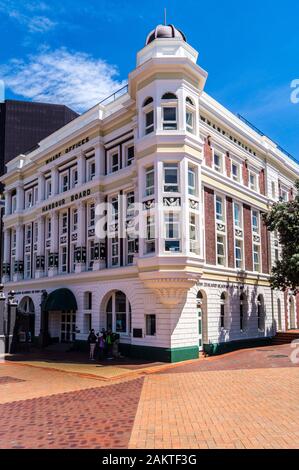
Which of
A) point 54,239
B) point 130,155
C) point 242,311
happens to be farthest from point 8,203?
point 242,311

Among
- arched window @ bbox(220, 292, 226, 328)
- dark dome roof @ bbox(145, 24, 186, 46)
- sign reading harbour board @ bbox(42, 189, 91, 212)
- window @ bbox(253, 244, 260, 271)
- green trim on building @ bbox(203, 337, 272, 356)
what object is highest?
dark dome roof @ bbox(145, 24, 186, 46)

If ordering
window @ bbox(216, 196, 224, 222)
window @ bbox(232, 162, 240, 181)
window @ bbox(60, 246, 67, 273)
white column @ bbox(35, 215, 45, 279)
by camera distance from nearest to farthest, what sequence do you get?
window @ bbox(216, 196, 224, 222) → window @ bbox(232, 162, 240, 181) → window @ bbox(60, 246, 67, 273) → white column @ bbox(35, 215, 45, 279)

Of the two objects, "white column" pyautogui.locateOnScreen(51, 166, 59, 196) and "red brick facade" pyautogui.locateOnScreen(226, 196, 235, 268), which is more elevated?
"white column" pyautogui.locateOnScreen(51, 166, 59, 196)

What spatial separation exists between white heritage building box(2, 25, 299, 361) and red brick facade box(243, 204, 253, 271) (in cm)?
18

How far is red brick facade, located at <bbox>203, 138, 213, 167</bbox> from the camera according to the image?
87.8 ft

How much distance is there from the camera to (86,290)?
28250mm

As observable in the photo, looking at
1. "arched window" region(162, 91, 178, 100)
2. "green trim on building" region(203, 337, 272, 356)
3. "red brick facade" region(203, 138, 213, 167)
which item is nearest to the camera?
"arched window" region(162, 91, 178, 100)

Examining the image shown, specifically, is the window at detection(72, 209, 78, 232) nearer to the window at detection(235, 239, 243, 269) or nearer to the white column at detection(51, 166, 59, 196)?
the white column at detection(51, 166, 59, 196)

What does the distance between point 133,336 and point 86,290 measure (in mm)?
5924

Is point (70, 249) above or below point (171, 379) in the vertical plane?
above

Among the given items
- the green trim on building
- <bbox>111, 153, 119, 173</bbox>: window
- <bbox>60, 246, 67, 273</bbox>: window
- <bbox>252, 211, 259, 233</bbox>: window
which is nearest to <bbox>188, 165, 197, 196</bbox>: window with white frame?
<bbox>111, 153, 119, 173</bbox>: window

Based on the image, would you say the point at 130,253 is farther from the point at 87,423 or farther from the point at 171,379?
the point at 87,423
